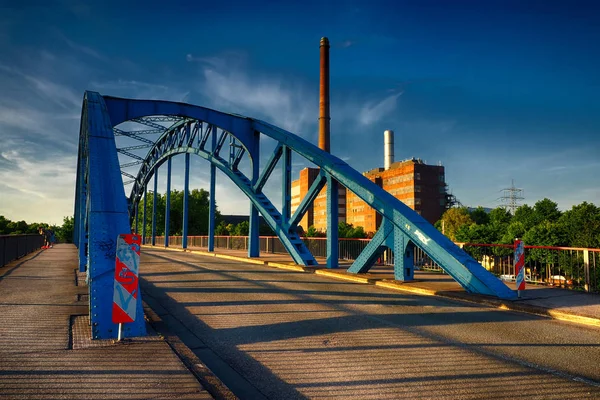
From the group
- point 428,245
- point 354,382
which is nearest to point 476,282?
point 428,245

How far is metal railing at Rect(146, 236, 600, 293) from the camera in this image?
11672 mm

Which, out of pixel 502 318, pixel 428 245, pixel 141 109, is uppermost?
pixel 141 109

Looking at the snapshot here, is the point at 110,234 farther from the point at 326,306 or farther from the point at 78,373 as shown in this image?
the point at 326,306

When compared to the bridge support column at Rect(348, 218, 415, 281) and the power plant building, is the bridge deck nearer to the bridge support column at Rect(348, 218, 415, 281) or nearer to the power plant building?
the bridge support column at Rect(348, 218, 415, 281)

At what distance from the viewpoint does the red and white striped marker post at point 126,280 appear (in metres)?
5.86

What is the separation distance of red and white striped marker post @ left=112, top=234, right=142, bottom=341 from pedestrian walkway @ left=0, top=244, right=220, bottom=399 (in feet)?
1.26

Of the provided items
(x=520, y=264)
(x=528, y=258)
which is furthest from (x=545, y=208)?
(x=520, y=264)

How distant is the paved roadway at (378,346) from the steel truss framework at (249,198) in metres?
1.35

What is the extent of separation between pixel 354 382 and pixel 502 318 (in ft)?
15.7

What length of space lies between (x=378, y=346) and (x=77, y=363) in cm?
377

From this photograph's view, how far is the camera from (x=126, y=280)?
597 centimetres

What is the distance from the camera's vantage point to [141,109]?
21.4 meters

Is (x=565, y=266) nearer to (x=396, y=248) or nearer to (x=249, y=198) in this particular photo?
(x=396, y=248)

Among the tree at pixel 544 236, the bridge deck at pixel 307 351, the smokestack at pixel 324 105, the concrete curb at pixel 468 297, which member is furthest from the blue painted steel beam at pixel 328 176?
the tree at pixel 544 236
